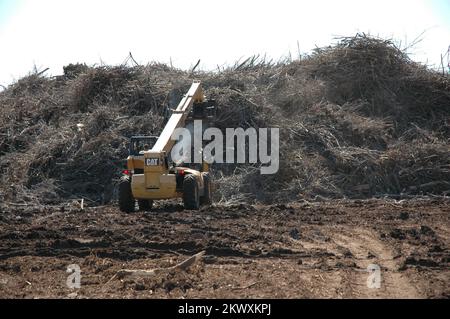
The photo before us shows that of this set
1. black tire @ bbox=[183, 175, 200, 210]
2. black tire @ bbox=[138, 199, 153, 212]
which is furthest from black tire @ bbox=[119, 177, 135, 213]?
black tire @ bbox=[183, 175, 200, 210]

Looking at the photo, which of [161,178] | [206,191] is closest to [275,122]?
[206,191]

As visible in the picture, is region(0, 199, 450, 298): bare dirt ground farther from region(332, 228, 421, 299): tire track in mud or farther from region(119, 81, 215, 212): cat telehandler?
region(119, 81, 215, 212): cat telehandler

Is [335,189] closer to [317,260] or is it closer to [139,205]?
[139,205]

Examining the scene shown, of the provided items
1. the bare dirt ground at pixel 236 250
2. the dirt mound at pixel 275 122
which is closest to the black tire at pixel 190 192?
the bare dirt ground at pixel 236 250

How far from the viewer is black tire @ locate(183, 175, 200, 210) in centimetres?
1193

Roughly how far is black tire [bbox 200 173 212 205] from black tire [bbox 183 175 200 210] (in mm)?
936

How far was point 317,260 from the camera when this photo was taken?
8281mm

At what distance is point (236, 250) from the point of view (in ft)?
28.7

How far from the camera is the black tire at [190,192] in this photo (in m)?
11.9

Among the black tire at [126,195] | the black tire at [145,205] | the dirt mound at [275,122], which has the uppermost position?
the dirt mound at [275,122]

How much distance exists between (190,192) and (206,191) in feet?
4.01

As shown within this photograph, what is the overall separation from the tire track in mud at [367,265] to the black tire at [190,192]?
2.94 m

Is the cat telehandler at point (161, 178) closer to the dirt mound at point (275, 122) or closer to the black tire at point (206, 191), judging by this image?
the black tire at point (206, 191)
